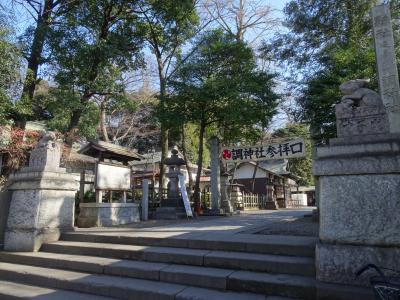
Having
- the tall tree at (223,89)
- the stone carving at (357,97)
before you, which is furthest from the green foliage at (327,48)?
the stone carving at (357,97)

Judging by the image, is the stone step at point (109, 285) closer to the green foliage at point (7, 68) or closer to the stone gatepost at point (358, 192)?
the stone gatepost at point (358, 192)

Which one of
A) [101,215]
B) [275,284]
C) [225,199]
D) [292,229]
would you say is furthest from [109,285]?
[225,199]

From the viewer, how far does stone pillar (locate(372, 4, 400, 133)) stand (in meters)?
8.34

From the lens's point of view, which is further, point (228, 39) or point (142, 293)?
point (228, 39)

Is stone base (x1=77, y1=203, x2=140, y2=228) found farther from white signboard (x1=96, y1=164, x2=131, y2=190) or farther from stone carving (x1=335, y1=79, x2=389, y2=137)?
stone carving (x1=335, y1=79, x2=389, y2=137)

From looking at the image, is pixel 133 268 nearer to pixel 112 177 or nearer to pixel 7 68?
Result: pixel 112 177

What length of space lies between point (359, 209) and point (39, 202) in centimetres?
619

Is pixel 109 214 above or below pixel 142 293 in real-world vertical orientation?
above

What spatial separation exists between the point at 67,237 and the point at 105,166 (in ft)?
14.4

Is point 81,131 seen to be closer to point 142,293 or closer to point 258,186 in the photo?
point 142,293

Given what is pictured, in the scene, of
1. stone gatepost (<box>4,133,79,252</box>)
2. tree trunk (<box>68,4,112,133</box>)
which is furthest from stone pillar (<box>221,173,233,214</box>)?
stone gatepost (<box>4,133,79,252</box>)

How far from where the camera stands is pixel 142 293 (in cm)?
455

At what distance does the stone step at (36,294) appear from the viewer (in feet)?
15.6

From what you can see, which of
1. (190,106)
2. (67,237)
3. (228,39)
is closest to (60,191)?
(67,237)
